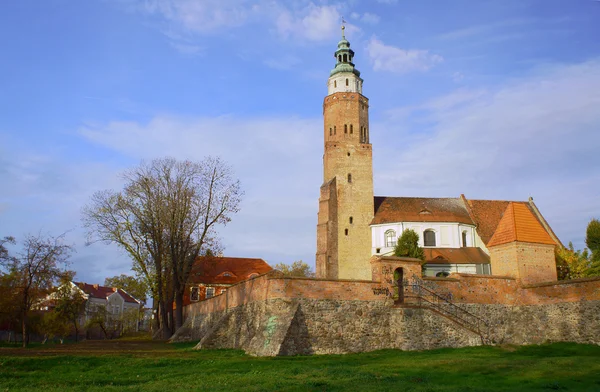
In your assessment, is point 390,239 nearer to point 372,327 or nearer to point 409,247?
point 409,247

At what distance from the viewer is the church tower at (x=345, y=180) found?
47.8 m

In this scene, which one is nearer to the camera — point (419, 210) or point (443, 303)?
point (443, 303)

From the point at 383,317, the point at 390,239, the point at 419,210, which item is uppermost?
the point at 419,210

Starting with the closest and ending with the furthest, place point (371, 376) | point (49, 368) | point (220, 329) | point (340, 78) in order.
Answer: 1. point (371, 376)
2. point (49, 368)
3. point (220, 329)
4. point (340, 78)

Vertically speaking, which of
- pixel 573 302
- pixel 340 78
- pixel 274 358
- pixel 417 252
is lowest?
pixel 274 358

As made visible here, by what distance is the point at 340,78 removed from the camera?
53.3 m

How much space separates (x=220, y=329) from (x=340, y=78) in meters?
33.9

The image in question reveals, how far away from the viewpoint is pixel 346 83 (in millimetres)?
53094

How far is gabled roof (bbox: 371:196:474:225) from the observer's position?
48156 mm

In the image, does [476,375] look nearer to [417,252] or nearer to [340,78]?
[417,252]

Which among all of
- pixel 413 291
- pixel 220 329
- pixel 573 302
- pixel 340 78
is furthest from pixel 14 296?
pixel 340 78

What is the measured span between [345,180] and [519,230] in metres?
24.7

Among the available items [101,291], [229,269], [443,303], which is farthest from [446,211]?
[101,291]

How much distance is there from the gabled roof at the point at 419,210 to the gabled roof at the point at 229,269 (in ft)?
45.8
